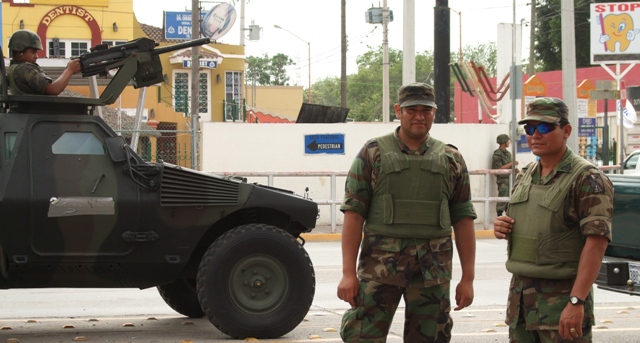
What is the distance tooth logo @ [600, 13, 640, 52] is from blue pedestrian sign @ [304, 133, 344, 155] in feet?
45.3

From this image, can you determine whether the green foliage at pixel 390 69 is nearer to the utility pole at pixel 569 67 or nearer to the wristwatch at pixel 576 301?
the utility pole at pixel 569 67

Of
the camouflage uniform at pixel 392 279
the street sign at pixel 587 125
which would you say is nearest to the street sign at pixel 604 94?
the camouflage uniform at pixel 392 279

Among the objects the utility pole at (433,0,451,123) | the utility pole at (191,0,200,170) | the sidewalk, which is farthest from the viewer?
the utility pole at (433,0,451,123)

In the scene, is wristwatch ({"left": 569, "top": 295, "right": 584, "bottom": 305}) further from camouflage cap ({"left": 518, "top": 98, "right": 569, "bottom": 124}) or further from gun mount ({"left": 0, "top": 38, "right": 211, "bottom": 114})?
gun mount ({"left": 0, "top": 38, "right": 211, "bottom": 114})

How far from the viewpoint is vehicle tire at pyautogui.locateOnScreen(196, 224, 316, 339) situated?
804 cm

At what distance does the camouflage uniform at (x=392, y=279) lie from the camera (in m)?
5.20

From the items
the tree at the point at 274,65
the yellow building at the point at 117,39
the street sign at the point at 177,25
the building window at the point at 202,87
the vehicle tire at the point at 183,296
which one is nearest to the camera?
the vehicle tire at the point at 183,296

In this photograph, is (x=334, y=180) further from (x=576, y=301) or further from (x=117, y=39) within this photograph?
(x=117, y=39)

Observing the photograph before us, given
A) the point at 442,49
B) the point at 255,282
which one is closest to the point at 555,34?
the point at 442,49

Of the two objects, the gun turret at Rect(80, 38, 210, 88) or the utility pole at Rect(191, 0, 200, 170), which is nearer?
the gun turret at Rect(80, 38, 210, 88)

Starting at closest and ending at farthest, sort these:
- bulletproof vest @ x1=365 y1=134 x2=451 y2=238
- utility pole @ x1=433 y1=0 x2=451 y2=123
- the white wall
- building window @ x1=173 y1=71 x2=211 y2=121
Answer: bulletproof vest @ x1=365 y1=134 x2=451 y2=238 < the white wall < utility pole @ x1=433 y1=0 x2=451 y2=123 < building window @ x1=173 y1=71 x2=211 y2=121

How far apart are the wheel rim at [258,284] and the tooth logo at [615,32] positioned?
24.7m

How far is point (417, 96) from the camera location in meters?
5.31

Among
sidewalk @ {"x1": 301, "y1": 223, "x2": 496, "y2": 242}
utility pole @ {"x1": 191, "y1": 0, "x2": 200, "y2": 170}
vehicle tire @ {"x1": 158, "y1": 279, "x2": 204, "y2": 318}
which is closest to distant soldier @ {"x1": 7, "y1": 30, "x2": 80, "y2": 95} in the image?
vehicle tire @ {"x1": 158, "y1": 279, "x2": 204, "y2": 318}
